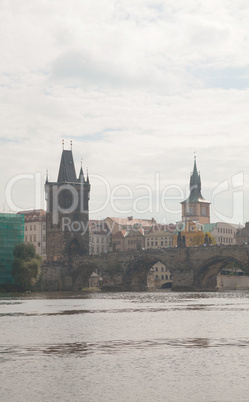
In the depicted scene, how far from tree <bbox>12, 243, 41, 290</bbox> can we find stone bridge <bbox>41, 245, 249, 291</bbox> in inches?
1161

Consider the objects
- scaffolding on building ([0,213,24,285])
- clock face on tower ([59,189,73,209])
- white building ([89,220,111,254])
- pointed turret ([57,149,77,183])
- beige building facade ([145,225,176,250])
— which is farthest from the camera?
white building ([89,220,111,254])

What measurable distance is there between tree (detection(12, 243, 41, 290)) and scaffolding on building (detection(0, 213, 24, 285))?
6.21ft

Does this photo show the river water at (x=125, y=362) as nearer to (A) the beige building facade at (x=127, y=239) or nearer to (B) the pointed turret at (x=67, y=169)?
(B) the pointed turret at (x=67, y=169)

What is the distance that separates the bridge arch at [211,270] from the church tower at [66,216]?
124 feet

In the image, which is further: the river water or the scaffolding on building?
the scaffolding on building

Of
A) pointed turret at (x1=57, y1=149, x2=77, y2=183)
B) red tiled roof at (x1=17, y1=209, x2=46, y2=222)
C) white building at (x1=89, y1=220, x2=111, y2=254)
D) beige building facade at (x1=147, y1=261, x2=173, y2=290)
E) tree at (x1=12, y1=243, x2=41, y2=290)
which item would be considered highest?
pointed turret at (x1=57, y1=149, x2=77, y2=183)

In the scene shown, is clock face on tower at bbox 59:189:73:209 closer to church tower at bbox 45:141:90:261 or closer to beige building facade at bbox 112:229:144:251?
church tower at bbox 45:141:90:261

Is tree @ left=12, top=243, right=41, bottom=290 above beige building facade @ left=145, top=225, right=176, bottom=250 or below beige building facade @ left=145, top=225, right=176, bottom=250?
below

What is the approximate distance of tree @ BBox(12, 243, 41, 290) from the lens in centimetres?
10181

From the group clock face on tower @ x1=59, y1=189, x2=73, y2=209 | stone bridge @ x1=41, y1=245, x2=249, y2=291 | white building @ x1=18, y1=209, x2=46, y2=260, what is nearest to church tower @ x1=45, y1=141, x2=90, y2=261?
clock face on tower @ x1=59, y1=189, x2=73, y2=209

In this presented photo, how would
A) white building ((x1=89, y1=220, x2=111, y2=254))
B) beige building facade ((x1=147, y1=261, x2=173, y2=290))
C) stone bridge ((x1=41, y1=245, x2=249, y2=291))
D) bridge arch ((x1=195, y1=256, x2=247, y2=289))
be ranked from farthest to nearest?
white building ((x1=89, y1=220, x2=111, y2=254))
beige building facade ((x1=147, y1=261, x2=173, y2=290))
stone bridge ((x1=41, y1=245, x2=249, y2=291))
bridge arch ((x1=195, y1=256, x2=247, y2=289))

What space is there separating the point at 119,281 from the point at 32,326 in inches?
3640

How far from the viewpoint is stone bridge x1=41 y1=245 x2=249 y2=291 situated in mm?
118625

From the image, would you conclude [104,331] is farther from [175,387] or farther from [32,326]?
[175,387]
